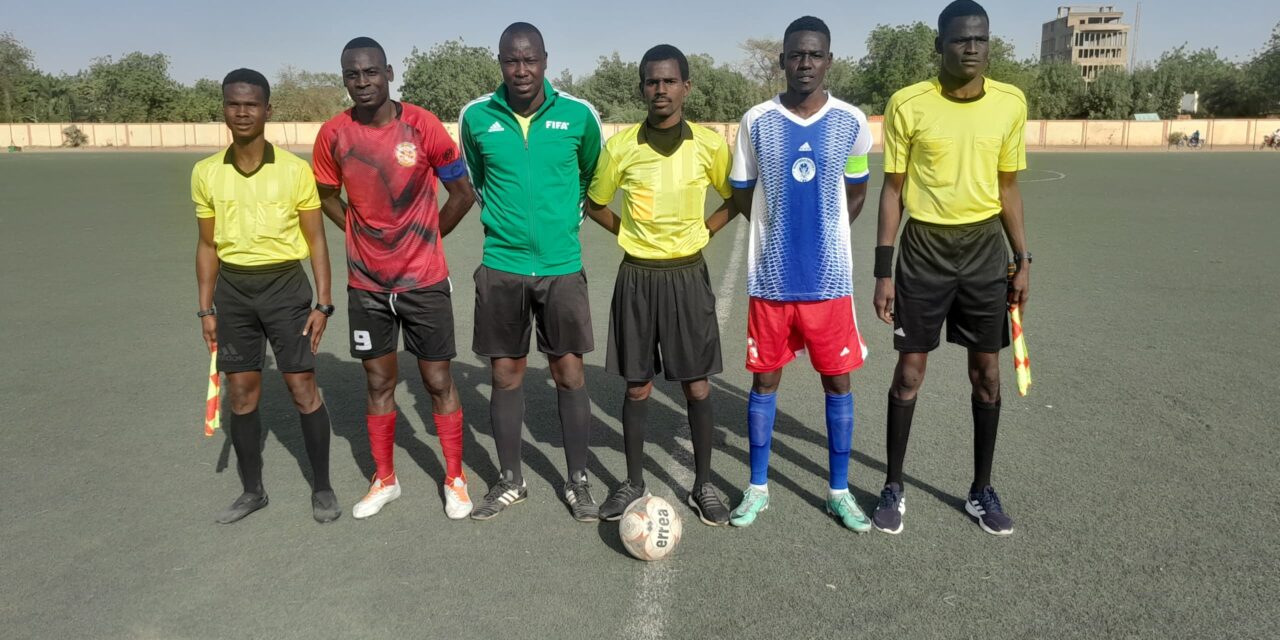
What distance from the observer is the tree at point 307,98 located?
3438 inches

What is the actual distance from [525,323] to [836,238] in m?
1.54

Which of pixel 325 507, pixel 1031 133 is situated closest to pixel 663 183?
pixel 325 507

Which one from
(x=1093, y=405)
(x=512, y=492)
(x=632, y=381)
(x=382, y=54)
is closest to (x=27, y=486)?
(x=512, y=492)

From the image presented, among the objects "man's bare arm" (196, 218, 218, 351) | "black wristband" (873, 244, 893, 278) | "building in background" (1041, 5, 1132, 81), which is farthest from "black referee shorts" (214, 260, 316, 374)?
"building in background" (1041, 5, 1132, 81)

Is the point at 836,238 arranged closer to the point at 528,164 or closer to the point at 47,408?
the point at 528,164

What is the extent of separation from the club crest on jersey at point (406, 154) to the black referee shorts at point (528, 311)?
601mm

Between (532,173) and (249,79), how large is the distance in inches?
54.3

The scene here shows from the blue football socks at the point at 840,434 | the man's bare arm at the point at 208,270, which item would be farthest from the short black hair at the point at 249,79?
the blue football socks at the point at 840,434

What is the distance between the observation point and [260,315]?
425cm

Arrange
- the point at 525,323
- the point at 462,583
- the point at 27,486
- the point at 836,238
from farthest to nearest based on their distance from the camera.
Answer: the point at 27,486
the point at 525,323
the point at 836,238
the point at 462,583

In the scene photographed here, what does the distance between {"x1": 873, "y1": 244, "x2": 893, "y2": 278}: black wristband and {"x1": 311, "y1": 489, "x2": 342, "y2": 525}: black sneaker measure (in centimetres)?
288

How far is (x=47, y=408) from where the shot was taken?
6.00 metres

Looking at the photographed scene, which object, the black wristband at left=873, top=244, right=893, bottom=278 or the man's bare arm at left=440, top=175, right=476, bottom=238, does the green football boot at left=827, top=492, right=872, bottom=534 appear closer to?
the black wristband at left=873, top=244, right=893, bottom=278

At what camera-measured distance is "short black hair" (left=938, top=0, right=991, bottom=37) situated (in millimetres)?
3889
